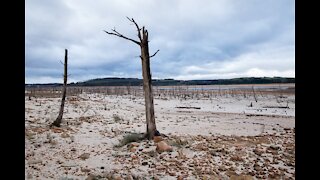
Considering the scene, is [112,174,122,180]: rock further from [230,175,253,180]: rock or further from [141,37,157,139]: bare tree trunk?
Result: [141,37,157,139]: bare tree trunk

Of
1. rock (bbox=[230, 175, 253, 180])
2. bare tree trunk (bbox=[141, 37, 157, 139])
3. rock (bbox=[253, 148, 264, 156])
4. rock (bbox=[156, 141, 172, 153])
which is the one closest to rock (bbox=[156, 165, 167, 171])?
Answer: rock (bbox=[156, 141, 172, 153])

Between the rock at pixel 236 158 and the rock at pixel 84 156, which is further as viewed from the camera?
the rock at pixel 84 156

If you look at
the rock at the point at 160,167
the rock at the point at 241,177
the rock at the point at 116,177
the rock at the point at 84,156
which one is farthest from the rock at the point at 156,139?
the rock at the point at 241,177

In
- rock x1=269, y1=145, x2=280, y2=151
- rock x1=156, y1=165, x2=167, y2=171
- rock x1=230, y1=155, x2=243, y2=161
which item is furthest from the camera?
rock x1=269, y1=145, x2=280, y2=151

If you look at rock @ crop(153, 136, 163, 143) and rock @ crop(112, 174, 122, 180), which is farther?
rock @ crop(153, 136, 163, 143)

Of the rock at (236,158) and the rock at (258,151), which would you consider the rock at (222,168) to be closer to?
the rock at (236,158)

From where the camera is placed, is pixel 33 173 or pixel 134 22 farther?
pixel 134 22

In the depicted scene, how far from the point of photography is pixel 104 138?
9.85 m

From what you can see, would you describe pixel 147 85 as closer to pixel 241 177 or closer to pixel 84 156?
pixel 84 156
